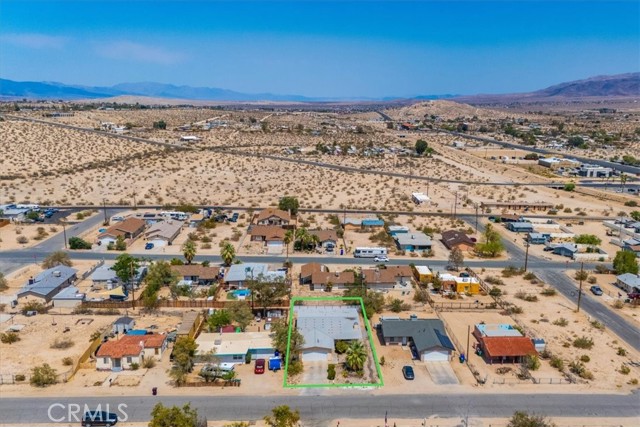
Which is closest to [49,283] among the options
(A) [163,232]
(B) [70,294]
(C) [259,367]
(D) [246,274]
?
(B) [70,294]

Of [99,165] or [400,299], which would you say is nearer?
[400,299]

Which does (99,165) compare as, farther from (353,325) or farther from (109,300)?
(353,325)

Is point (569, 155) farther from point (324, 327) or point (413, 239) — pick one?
point (324, 327)

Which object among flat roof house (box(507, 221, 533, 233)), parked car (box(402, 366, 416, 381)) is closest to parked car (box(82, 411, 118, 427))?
parked car (box(402, 366, 416, 381))

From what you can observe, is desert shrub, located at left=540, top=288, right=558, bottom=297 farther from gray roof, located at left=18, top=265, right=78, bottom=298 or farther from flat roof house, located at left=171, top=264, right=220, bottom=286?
gray roof, located at left=18, top=265, right=78, bottom=298

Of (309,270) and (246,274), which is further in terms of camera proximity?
(309,270)

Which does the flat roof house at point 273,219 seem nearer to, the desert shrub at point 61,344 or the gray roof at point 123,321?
the gray roof at point 123,321

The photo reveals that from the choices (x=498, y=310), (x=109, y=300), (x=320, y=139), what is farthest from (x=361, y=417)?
(x=320, y=139)

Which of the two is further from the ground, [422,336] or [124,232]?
[124,232]
